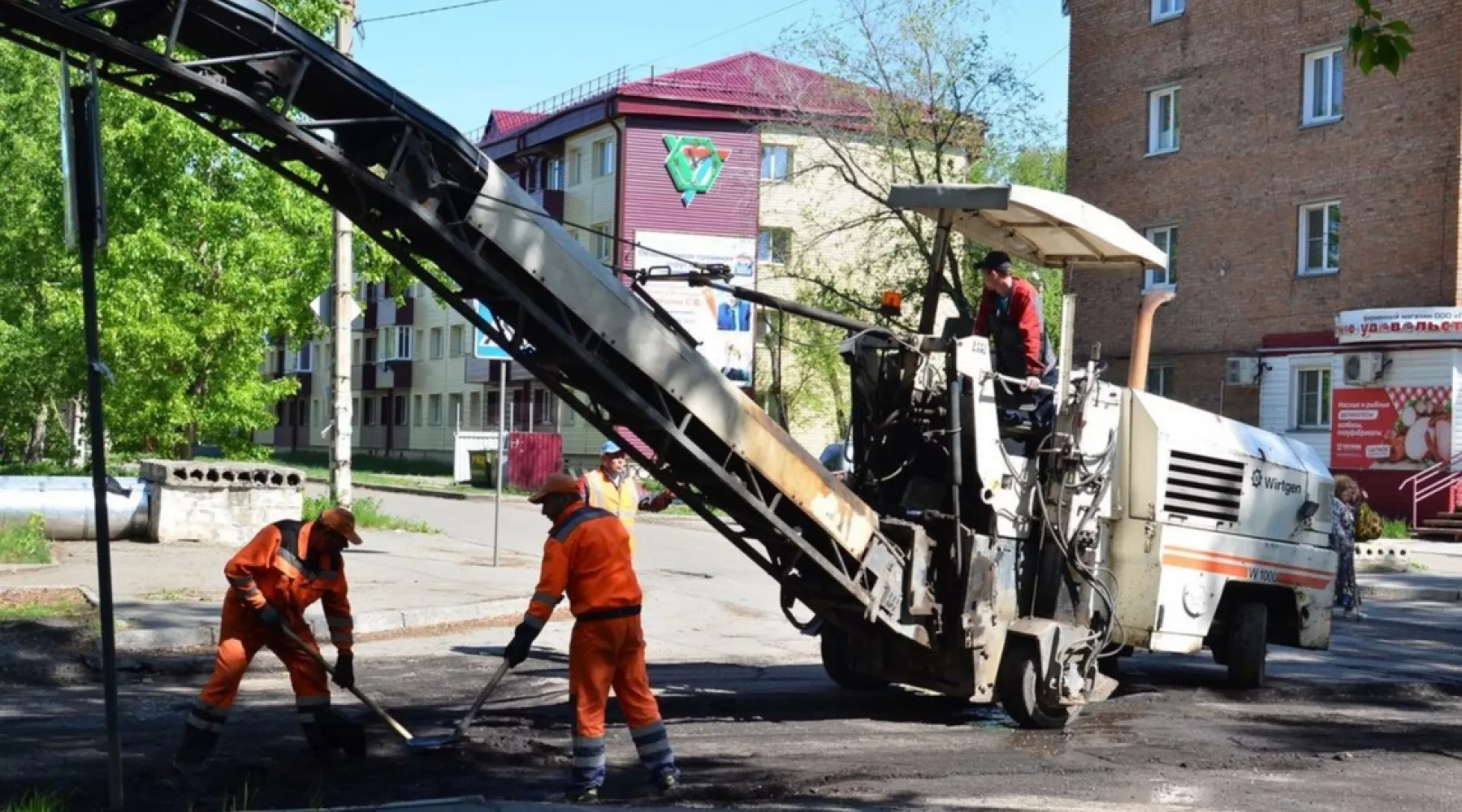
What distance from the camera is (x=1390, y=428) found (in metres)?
30.2

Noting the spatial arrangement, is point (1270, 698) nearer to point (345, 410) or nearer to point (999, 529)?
point (999, 529)

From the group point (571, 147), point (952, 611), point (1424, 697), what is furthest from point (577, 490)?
point (571, 147)

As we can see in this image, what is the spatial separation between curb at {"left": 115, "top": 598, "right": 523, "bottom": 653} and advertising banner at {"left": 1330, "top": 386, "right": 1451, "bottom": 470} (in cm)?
2012

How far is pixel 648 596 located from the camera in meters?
17.0

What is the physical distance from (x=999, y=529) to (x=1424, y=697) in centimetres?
404

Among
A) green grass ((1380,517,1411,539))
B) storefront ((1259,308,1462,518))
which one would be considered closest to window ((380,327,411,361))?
storefront ((1259,308,1462,518))

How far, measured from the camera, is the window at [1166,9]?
115 ft

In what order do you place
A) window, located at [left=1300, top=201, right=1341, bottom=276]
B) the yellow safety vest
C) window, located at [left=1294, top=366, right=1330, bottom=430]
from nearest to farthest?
the yellow safety vest
window, located at [left=1300, top=201, right=1341, bottom=276]
window, located at [left=1294, top=366, right=1330, bottom=430]

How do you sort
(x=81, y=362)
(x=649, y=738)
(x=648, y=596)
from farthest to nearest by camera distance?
1. (x=81, y=362)
2. (x=648, y=596)
3. (x=649, y=738)

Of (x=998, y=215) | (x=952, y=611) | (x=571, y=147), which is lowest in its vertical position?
(x=952, y=611)

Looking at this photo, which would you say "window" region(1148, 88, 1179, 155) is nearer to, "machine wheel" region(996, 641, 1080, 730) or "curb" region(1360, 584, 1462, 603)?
"curb" region(1360, 584, 1462, 603)

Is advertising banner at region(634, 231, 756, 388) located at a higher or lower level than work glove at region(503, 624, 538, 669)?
higher

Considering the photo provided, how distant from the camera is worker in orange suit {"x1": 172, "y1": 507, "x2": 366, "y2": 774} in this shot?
309 inches

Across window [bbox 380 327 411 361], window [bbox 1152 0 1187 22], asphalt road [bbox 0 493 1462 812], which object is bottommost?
asphalt road [bbox 0 493 1462 812]
